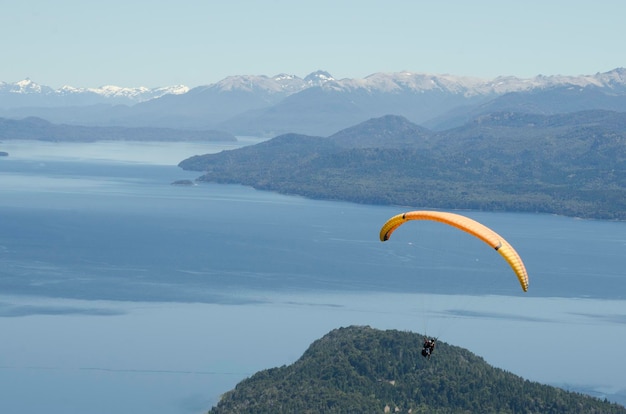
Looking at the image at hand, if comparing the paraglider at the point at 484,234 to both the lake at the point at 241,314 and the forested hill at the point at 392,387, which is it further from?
the lake at the point at 241,314

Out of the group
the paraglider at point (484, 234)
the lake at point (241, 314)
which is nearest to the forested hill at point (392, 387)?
the lake at point (241, 314)

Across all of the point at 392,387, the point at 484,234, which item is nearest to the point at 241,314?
the point at 392,387

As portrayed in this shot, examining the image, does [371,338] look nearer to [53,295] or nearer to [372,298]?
[372,298]

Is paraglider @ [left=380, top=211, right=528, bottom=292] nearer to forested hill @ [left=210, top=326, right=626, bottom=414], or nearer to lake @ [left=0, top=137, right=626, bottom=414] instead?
forested hill @ [left=210, top=326, right=626, bottom=414]

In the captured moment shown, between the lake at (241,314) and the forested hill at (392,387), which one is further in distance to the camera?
the lake at (241,314)

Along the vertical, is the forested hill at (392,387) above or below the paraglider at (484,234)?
below

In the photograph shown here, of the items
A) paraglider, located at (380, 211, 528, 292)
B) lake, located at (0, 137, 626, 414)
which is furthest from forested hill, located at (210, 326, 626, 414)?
paraglider, located at (380, 211, 528, 292)

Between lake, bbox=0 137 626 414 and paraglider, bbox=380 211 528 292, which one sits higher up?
paraglider, bbox=380 211 528 292

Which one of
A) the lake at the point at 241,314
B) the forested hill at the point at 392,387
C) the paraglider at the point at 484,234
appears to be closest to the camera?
the paraglider at the point at 484,234

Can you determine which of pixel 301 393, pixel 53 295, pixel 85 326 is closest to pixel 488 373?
pixel 301 393

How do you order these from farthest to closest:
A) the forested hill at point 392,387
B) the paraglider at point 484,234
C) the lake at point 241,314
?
the lake at point 241,314
the forested hill at point 392,387
the paraglider at point 484,234
